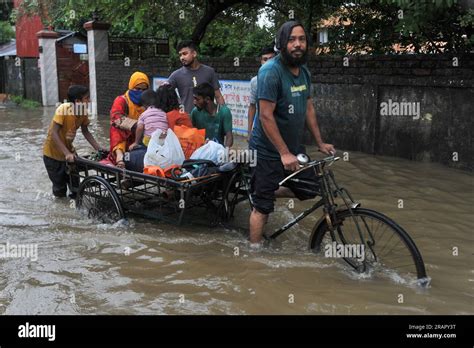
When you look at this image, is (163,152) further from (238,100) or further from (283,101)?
(238,100)

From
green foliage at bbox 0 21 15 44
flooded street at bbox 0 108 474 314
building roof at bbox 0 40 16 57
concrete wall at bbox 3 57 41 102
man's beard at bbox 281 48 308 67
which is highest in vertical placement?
green foliage at bbox 0 21 15 44

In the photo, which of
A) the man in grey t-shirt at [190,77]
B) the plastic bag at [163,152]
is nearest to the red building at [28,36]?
the man in grey t-shirt at [190,77]

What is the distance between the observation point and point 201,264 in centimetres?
438

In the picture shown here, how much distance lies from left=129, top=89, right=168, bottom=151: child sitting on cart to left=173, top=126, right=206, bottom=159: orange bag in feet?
0.57

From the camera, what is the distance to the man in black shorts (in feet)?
13.0

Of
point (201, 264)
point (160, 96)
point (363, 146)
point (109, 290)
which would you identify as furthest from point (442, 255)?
point (363, 146)

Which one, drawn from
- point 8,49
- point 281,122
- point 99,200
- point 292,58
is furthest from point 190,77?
point 8,49

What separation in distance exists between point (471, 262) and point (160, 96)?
11.0 feet

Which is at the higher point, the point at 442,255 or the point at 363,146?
the point at 363,146

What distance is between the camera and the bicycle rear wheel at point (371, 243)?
3.66 meters
